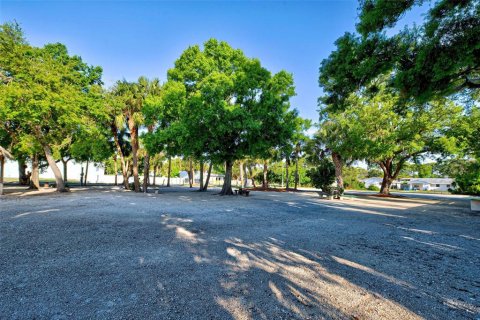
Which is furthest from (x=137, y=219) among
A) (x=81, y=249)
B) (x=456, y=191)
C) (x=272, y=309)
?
(x=456, y=191)

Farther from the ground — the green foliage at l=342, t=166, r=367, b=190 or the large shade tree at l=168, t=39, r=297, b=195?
the large shade tree at l=168, t=39, r=297, b=195

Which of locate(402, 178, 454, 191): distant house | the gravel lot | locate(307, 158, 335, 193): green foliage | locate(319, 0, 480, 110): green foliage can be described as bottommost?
locate(402, 178, 454, 191): distant house

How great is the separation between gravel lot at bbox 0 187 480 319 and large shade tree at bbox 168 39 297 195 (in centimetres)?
1041

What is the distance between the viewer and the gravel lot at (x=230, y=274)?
2754 millimetres

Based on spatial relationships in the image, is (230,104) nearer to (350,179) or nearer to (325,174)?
(325,174)

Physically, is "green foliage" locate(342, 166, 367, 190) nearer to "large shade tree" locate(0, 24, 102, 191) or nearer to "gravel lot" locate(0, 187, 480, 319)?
"gravel lot" locate(0, 187, 480, 319)

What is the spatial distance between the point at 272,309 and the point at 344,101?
10.3 m

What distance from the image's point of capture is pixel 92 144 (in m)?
22.9

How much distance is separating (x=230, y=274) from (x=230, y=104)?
14907 millimetres

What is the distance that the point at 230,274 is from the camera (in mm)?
3707

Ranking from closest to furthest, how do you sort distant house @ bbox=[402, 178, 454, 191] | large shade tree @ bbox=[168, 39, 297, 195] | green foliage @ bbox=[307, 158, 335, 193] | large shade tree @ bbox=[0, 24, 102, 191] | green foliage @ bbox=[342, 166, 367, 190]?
large shade tree @ bbox=[0, 24, 102, 191], large shade tree @ bbox=[168, 39, 297, 195], green foliage @ bbox=[307, 158, 335, 193], green foliage @ bbox=[342, 166, 367, 190], distant house @ bbox=[402, 178, 454, 191]

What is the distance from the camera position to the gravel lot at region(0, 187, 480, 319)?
275cm

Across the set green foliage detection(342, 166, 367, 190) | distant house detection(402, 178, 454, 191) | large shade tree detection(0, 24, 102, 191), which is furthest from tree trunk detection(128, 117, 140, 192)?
distant house detection(402, 178, 454, 191)

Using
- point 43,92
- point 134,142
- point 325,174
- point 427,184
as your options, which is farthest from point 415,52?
point 427,184
